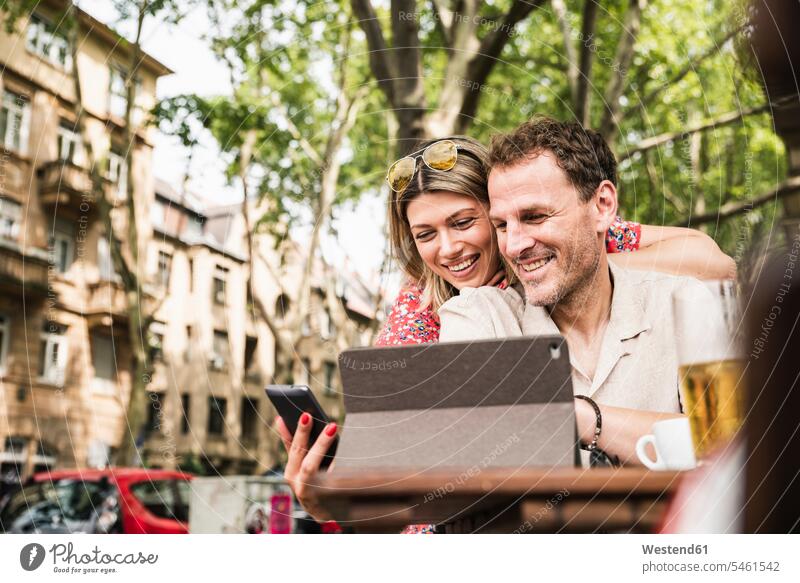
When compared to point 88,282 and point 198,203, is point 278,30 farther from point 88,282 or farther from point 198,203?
point 88,282

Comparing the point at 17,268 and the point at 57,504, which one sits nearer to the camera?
the point at 17,268

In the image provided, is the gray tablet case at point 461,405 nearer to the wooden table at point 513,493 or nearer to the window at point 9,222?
the wooden table at point 513,493

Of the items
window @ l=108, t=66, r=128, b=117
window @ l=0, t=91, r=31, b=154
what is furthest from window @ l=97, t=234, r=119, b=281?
window @ l=108, t=66, r=128, b=117

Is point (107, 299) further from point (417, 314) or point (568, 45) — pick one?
point (417, 314)

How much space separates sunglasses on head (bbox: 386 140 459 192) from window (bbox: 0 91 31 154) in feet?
4.84

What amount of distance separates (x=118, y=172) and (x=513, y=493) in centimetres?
747

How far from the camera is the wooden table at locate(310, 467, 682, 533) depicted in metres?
1.06

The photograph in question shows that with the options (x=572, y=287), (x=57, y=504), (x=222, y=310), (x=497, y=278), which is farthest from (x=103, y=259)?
(x=572, y=287)

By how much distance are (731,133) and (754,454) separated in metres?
8.56

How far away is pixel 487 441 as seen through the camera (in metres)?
1.12

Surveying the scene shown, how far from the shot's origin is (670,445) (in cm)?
122

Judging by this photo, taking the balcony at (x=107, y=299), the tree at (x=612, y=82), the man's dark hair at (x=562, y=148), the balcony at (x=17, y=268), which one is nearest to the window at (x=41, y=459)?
the balcony at (x=107, y=299)
